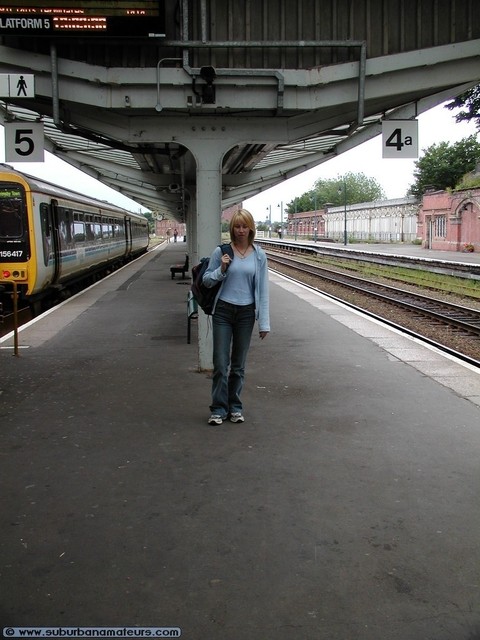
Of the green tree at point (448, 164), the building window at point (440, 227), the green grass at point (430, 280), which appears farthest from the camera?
the green tree at point (448, 164)

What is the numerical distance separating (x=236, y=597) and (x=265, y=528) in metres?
0.67

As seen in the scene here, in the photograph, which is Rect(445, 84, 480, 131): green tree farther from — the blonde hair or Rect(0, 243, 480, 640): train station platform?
the blonde hair

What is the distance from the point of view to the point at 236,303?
5.24 meters

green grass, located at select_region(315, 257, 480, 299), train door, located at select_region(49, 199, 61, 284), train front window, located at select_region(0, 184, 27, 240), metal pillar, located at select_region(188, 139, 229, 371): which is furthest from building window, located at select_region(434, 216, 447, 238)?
metal pillar, located at select_region(188, 139, 229, 371)

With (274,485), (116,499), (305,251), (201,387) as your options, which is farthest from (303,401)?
(305,251)

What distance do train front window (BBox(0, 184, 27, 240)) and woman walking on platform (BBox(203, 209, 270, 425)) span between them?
28.1 ft

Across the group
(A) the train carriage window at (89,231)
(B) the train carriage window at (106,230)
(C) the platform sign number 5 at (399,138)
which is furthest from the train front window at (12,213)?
(B) the train carriage window at (106,230)

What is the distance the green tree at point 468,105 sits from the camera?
1961 centimetres

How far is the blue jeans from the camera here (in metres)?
5.27

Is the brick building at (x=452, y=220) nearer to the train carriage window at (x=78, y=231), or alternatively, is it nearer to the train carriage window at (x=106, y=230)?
the train carriage window at (x=106, y=230)

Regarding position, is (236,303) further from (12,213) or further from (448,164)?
(448,164)

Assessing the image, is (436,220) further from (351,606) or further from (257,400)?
(351,606)

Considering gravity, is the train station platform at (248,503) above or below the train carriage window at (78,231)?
below

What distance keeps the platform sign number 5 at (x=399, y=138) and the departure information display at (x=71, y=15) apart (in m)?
3.15
